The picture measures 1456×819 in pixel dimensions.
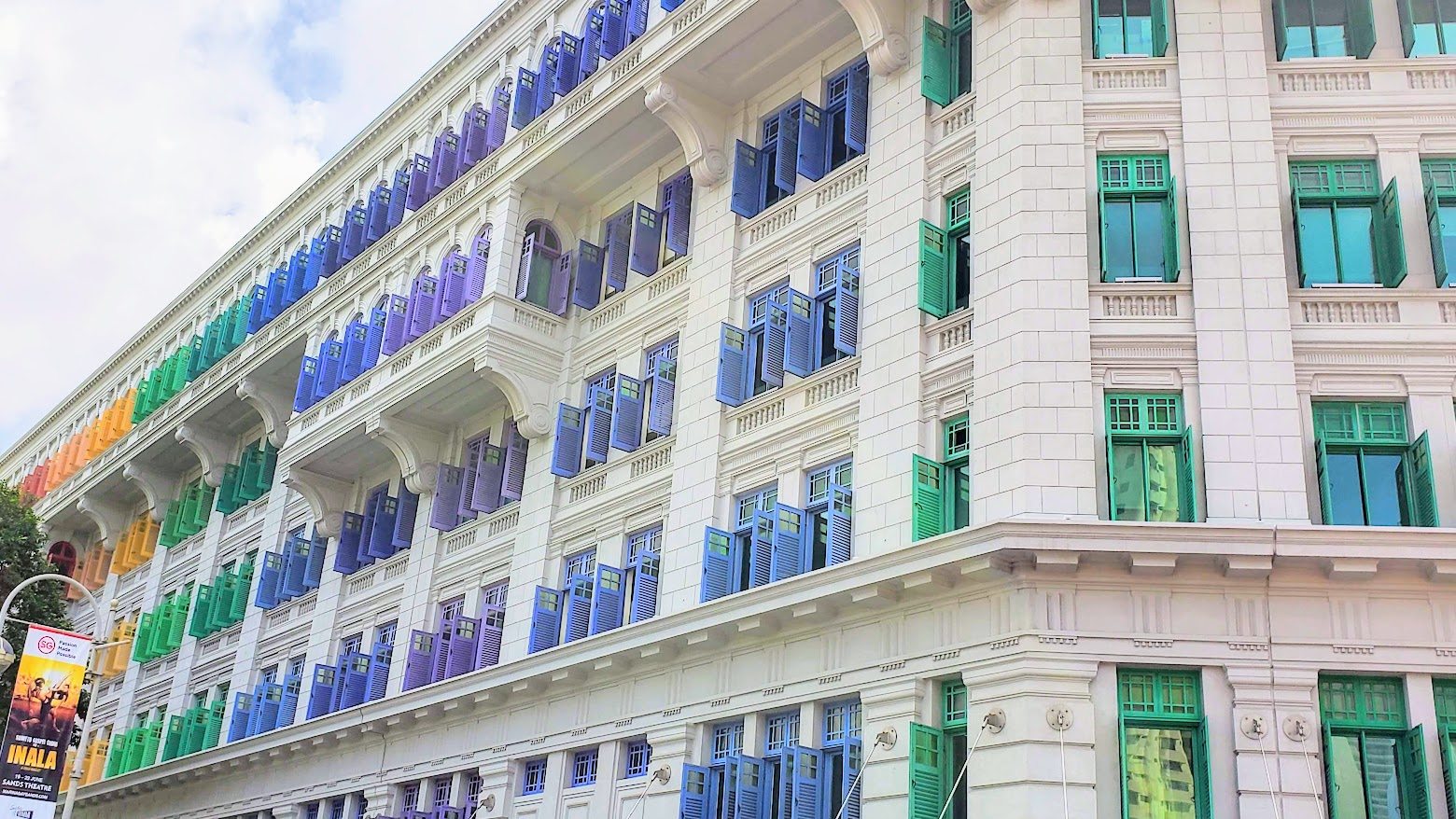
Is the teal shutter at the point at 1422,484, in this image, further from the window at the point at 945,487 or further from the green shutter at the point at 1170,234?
the window at the point at 945,487

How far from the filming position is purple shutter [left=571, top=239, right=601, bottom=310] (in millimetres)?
29594

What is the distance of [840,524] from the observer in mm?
21219

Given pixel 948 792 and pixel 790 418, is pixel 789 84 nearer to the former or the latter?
pixel 790 418

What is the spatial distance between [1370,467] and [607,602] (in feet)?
41.5

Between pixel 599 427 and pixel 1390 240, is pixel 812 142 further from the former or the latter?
pixel 1390 240

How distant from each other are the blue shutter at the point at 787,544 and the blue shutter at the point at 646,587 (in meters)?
3.36

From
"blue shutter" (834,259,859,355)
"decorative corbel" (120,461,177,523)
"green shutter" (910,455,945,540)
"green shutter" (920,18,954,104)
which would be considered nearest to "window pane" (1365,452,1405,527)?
"green shutter" (910,455,945,540)

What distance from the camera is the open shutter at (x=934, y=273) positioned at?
20.9 m

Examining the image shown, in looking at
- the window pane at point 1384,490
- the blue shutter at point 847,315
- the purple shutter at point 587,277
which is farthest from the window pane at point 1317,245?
the purple shutter at point 587,277

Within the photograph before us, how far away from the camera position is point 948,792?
18.4m

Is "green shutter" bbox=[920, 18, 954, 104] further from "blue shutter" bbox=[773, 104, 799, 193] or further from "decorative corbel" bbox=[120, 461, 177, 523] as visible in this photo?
"decorative corbel" bbox=[120, 461, 177, 523]

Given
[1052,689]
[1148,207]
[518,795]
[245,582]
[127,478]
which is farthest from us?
[127,478]

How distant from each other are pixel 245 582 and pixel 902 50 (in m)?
24.9

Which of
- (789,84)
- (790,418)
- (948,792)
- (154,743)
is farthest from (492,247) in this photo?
(154,743)
